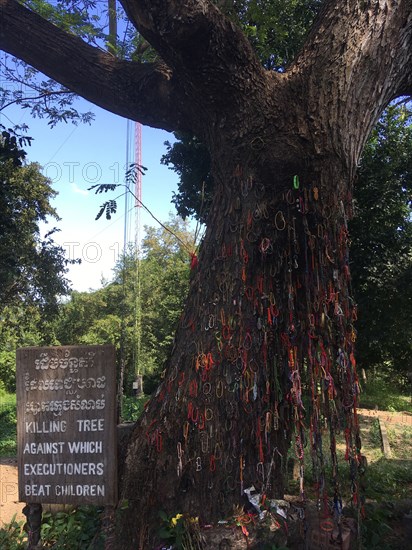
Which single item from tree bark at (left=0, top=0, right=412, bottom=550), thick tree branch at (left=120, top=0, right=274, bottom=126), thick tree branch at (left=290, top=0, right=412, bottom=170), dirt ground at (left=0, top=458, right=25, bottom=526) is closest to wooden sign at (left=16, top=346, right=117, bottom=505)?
tree bark at (left=0, top=0, right=412, bottom=550)

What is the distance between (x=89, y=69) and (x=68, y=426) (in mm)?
2962

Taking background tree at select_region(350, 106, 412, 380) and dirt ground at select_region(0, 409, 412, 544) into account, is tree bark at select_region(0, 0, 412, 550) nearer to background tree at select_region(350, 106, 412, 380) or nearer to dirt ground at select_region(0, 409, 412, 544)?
dirt ground at select_region(0, 409, 412, 544)

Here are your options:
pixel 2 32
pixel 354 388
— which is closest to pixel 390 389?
pixel 354 388

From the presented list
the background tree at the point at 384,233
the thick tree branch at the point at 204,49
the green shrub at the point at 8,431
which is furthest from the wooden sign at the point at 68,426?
the green shrub at the point at 8,431

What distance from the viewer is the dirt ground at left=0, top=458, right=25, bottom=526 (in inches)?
189

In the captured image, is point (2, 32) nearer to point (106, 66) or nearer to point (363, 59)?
point (106, 66)

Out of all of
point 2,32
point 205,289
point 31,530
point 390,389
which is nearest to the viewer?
point 31,530

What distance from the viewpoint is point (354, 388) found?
3.49m

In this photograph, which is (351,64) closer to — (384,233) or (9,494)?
(384,233)

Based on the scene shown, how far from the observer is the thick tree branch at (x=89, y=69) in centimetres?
399

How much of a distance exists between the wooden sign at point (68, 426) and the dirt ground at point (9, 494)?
48.2 inches

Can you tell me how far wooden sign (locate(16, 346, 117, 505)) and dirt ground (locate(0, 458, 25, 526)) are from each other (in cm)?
122

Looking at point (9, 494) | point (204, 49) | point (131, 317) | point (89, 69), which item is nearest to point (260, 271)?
point (204, 49)

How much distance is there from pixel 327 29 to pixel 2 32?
107 inches
